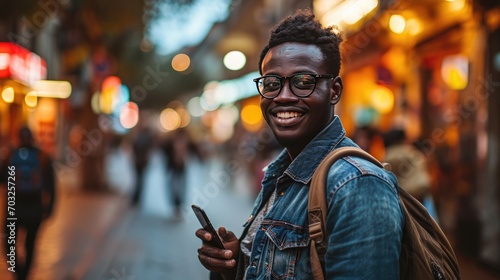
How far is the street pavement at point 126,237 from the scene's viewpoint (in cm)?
766

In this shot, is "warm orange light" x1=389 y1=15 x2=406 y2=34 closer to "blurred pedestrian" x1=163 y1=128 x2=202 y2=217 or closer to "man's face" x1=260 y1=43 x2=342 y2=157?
"blurred pedestrian" x1=163 y1=128 x2=202 y2=217

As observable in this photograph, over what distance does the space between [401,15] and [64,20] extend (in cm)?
839

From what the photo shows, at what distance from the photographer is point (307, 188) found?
1862 mm

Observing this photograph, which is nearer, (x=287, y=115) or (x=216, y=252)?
(x=287, y=115)

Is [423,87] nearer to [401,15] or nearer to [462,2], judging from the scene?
[401,15]

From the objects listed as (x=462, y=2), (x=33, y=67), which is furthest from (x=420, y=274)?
(x=33, y=67)

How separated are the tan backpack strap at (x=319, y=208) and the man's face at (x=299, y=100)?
0.24 m

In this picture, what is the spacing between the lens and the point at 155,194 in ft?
60.7

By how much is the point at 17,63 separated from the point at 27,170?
6.03 meters

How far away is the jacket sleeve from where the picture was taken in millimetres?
1539

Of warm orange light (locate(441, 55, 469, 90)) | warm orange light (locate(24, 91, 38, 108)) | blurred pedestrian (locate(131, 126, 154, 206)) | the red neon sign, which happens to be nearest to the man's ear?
warm orange light (locate(441, 55, 469, 90))

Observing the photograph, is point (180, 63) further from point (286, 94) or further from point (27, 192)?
point (286, 94)

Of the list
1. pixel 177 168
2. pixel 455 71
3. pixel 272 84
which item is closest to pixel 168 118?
pixel 177 168

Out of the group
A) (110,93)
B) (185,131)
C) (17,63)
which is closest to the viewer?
(17,63)
